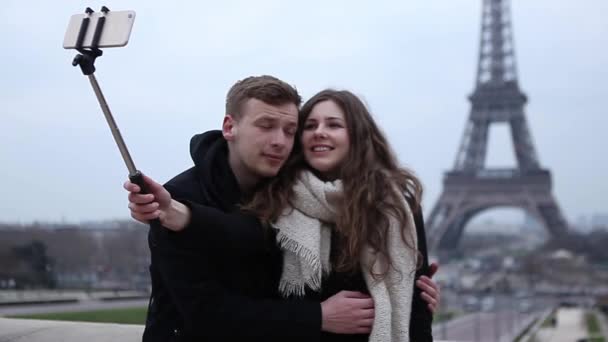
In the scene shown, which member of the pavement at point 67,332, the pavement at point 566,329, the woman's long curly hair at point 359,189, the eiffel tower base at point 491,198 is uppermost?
the eiffel tower base at point 491,198

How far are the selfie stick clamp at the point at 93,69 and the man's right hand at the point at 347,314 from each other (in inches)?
27.1

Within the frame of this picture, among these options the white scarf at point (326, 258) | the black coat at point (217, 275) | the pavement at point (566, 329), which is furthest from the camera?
the pavement at point (566, 329)

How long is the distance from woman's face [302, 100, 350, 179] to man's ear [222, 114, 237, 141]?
239 mm

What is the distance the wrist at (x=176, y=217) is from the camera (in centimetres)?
203

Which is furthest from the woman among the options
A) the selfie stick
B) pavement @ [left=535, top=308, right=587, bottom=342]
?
pavement @ [left=535, top=308, right=587, bottom=342]

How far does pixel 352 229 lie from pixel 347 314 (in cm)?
25

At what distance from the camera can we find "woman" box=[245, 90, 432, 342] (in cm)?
229

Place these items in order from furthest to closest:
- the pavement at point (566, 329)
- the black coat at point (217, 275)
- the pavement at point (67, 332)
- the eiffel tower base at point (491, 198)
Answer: the eiffel tower base at point (491, 198)
the pavement at point (566, 329)
the pavement at point (67, 332)
the black coat at point (217, 275)

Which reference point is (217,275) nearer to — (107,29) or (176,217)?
(176,217)

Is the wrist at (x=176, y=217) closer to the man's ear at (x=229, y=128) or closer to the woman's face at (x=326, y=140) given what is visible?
the man's ear at (x=229, y=128)

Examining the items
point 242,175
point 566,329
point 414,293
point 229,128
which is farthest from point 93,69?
point 566,329

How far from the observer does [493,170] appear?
43.2m

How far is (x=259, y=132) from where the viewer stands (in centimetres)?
233

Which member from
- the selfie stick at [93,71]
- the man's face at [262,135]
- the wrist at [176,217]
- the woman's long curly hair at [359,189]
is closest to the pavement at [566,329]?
the woman's long curly hair at [359,189]
